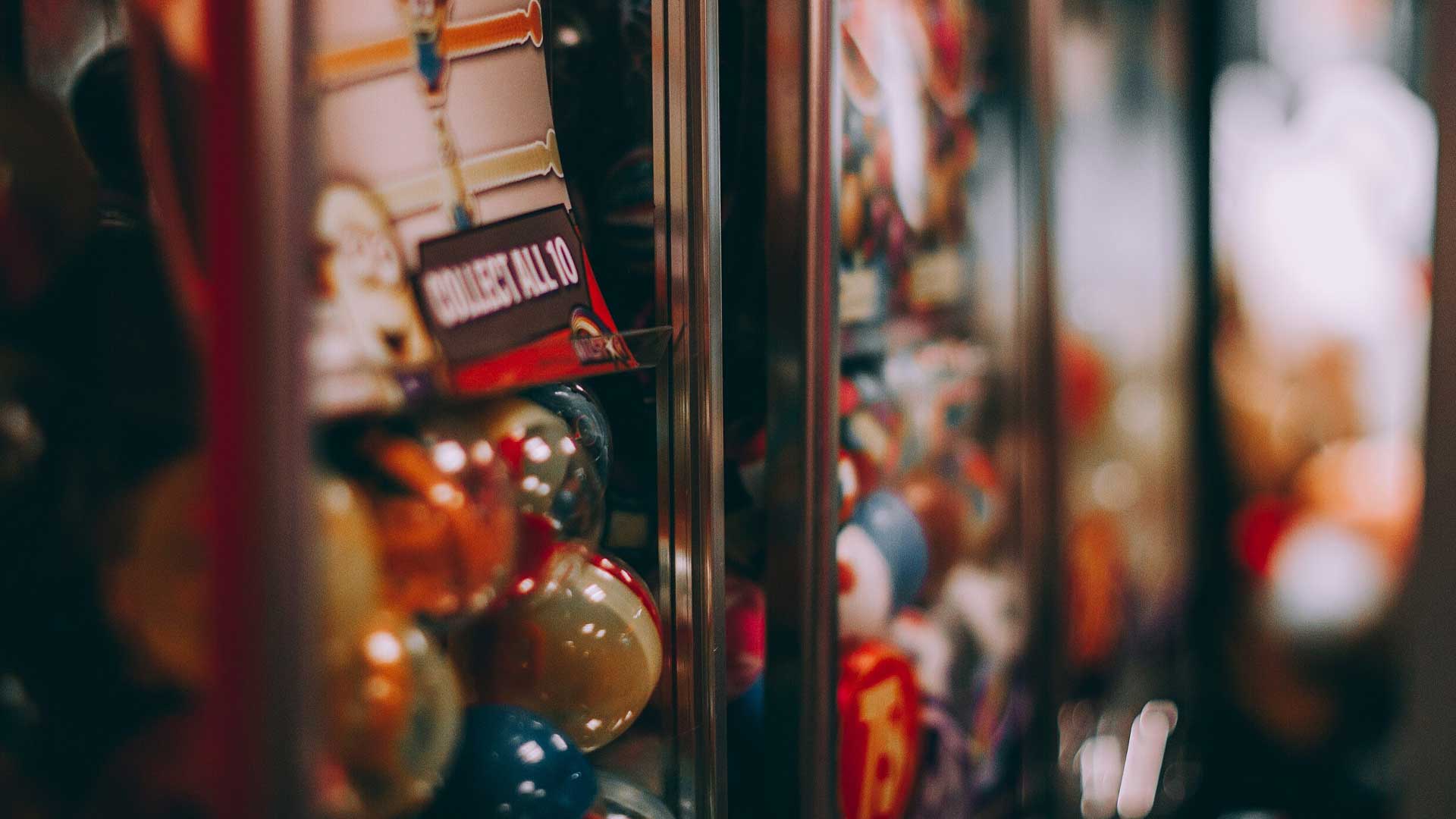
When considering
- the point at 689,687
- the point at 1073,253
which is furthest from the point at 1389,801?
the point at 689,687

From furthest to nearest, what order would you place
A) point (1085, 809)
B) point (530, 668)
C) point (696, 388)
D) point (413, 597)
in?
point (1085, 809), point (696, 388), point (530, 668), point (413, 597)

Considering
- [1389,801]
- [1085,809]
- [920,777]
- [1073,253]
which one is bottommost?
[1389,801]

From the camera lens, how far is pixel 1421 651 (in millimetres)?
1168

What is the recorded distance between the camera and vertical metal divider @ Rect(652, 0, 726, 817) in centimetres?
112

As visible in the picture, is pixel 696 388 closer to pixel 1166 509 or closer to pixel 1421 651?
pixel 1421 651

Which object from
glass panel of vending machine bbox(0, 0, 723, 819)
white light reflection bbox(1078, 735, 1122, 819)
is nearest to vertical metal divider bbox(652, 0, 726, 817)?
glass panel of vending machine bbox(0, 0, 723, 819)

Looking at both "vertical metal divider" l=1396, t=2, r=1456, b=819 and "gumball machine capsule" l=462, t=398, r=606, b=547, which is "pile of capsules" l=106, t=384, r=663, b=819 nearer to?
"gumball machine capsule" l=462, t=398, r=606, b=547

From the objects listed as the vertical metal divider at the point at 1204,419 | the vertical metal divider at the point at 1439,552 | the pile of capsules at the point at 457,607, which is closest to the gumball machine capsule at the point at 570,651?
the pile of capsules at the point at 457,607

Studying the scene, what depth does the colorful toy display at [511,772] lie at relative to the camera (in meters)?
0.90

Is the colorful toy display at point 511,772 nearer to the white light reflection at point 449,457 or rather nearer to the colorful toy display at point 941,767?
the white light reflection at point 449,457

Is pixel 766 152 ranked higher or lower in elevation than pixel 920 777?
higher

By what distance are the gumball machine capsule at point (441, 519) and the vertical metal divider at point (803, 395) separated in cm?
40

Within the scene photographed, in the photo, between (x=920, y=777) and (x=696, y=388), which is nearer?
(x=696, y=388)

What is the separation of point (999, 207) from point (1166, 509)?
117cm
